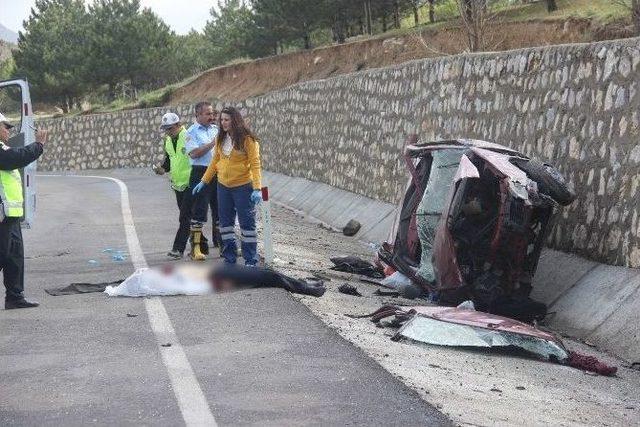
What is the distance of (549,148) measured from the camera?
1319 cm

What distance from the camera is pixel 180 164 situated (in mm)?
15734

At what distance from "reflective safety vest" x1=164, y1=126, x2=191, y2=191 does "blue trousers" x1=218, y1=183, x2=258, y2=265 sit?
1653mm

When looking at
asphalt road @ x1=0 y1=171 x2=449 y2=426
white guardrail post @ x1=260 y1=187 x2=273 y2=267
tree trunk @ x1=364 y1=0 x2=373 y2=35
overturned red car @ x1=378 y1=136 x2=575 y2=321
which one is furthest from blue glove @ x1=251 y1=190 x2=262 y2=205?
tree trunk @ x1=364 y1=0 x2=373 y2=35

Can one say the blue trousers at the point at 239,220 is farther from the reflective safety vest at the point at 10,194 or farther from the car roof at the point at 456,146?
the reflective safety vest at the point at 10,194

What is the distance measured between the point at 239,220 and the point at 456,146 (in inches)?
104

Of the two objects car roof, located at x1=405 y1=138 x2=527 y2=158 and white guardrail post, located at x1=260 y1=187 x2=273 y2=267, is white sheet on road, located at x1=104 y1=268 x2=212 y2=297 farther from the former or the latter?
car roof, located at x1=405 y1=138 x2=527 y2=158

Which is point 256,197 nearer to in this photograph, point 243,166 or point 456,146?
point 243,166

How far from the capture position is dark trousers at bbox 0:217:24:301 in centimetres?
1135

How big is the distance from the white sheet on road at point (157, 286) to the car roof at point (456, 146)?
2789 millimetres

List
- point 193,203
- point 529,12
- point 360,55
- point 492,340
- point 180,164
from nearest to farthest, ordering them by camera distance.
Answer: point 492,340
point 193,203
point 180,164
point 529,12
point 360,55

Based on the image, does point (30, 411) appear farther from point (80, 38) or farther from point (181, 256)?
point (80, 38)

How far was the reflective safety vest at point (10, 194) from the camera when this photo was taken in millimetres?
11297

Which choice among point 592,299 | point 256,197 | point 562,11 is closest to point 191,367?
point 592,299

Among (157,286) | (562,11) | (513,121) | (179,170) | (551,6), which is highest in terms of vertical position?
(551,6)
